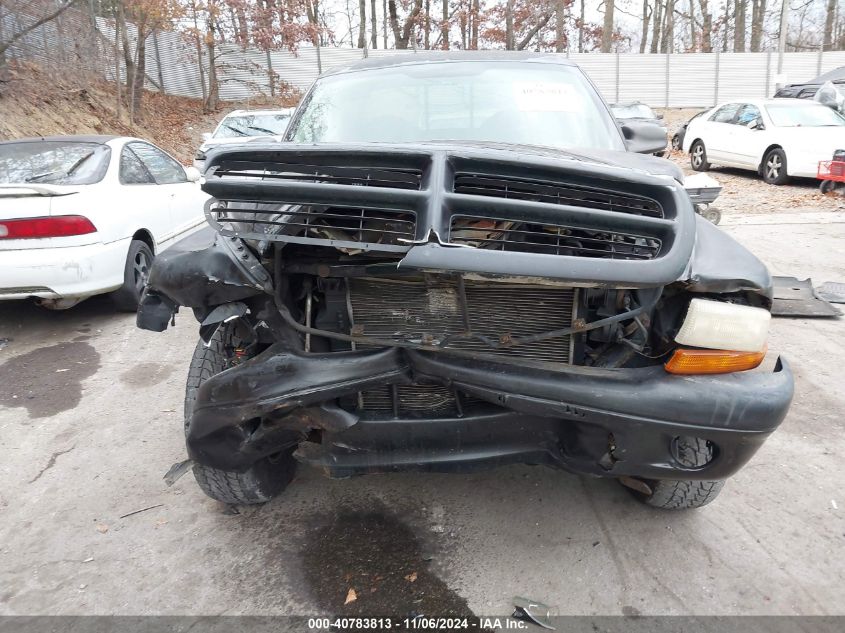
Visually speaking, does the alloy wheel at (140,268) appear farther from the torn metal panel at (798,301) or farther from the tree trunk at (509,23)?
the tree trunk at (509,23)

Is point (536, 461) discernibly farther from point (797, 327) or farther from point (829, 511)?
point (797, 327)

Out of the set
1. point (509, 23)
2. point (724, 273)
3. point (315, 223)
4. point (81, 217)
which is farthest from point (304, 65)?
point (724, 273)

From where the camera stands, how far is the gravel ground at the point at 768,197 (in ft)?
32.4

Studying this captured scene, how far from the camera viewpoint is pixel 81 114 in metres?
14.1

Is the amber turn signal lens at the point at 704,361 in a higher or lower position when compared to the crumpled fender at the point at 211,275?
lower

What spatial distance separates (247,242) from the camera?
2.11 meters

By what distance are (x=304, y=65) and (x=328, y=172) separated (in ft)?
76.4

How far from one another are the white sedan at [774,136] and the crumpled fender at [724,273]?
1074cm

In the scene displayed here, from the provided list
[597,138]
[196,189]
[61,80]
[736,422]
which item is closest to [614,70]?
[61,80]

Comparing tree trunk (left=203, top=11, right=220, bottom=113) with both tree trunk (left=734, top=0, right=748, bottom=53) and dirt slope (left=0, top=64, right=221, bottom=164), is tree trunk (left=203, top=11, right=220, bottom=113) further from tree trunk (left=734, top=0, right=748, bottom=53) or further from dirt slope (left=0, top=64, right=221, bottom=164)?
tree trunk (left=734, top=0, right=748, bottom=53)

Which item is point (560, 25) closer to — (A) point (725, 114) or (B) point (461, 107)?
(A) point (725, 114)

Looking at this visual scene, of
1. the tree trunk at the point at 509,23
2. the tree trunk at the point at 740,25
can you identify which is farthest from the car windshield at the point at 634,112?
the tree trunk at the point at 740,25

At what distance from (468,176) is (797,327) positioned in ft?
13.4

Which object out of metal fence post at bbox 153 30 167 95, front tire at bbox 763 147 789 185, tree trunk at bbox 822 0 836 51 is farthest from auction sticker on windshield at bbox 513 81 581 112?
tree trunk at bbox 822 0 836 51
